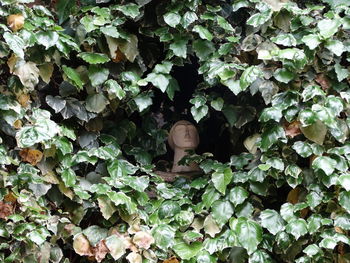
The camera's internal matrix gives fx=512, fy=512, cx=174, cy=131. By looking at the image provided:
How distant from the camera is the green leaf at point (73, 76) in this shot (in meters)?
2.13

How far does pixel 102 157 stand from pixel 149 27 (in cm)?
71

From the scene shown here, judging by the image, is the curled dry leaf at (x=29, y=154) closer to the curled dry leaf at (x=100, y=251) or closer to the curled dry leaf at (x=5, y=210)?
the curled dry leaf at (x=5, y=210)

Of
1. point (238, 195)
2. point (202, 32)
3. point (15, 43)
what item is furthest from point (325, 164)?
point (15, 43)

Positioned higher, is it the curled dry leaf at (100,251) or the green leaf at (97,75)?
the green leaf at (97,75)

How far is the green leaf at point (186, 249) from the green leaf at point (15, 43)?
0.98m

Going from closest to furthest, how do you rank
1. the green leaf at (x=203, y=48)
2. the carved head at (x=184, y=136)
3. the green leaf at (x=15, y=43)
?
the green leaf at (x=15, y=43) → the green leaf at (x=203, y=48) → the carved head at (x=184, y=136)

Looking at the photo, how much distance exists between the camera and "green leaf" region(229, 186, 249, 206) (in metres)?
2.17

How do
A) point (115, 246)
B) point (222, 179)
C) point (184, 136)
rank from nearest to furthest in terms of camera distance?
point (115, 246)
point (222, 179)
point (184, 136)

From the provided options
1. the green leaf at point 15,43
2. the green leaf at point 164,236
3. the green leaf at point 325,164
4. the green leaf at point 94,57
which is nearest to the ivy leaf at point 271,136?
the green leaf at point 325,164

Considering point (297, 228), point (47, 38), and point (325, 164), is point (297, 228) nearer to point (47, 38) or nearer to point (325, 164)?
point (325, 164)

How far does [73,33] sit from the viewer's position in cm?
230

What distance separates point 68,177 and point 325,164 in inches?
41.1

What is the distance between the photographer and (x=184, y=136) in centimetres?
267

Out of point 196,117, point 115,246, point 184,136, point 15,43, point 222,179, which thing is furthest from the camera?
point 184,136
